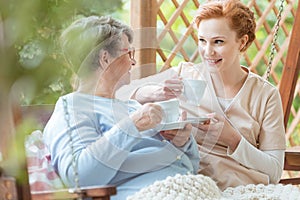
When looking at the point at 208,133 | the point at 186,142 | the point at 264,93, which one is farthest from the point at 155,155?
the point at 264,93

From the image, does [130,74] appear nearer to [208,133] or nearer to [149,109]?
[149,109]

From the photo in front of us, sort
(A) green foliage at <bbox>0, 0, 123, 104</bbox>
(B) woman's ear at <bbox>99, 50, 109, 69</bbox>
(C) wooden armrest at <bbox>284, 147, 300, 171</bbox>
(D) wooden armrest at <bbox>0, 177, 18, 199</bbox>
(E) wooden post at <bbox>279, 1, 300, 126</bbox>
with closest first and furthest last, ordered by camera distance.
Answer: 1. (A) green foliage at <bbox>0, 0, 123, 104</bbox>
2. (D) wooden armrest at <bbox>0, 177, 18, 199</bbox>
3. (B) woman's ear at <bbox>99, 50, 109, 69</bbox>
4. (C) wooden armrest at <bbox>284, 147, 300, 171</bbox>
5. (E) wooden post at <bbox>279, 1, 300, 126</bbox>

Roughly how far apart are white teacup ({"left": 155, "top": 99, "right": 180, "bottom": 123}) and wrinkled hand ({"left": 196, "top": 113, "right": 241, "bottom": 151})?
12 cm

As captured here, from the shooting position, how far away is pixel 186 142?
1541 millimetres

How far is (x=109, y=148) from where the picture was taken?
1.37 metres

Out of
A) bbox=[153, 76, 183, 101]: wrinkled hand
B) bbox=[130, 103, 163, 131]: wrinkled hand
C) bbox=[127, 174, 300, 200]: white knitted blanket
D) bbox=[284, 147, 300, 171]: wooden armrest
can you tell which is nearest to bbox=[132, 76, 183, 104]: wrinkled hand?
bbox=[153, 76, 183, 101]: wrinkled hand

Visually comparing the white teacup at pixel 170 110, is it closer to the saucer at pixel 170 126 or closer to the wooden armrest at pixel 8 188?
the saucer at pixel 170 126

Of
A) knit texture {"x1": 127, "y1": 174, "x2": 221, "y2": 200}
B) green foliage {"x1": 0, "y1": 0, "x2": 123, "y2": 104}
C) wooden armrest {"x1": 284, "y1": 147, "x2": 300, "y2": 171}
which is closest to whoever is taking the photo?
green foliage {"x1": 0, "y1": 0, "x2": 123, "y2": 104}

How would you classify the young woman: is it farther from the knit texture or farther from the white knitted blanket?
the knit texture

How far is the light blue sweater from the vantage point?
4.50 ft

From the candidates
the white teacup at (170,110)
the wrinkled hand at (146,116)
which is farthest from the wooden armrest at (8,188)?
the white teacup at (170,110)

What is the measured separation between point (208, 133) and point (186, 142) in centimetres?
11

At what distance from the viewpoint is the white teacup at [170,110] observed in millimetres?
1471

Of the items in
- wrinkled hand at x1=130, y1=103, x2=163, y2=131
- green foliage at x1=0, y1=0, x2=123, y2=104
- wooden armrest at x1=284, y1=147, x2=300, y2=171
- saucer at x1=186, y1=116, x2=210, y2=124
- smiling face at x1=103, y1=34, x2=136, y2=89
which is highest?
green foliage at x1=0, y1=0, x2=123, y2=104
